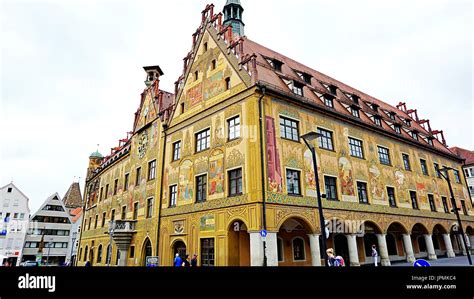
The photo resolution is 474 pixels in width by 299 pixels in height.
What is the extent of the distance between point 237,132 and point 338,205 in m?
7.72

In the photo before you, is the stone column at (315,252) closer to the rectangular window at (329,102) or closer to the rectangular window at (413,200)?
the rectangular window at (329,102)

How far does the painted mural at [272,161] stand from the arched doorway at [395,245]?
13.8 meters

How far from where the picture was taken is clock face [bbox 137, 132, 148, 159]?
26844mm

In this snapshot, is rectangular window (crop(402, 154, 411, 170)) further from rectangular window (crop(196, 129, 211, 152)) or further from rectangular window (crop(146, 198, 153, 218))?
rectangular window (crop(146, 198, 153, 218))

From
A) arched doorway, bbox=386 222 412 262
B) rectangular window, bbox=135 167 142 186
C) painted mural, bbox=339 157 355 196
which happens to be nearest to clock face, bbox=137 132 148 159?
rectangular window, bbox=135 167 142 186

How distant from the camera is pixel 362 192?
2064 cm

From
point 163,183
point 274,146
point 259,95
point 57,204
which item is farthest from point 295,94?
point 57,204

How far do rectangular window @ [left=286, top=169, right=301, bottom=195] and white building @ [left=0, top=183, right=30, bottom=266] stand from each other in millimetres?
57405

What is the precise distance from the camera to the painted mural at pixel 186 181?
19344 millimetres

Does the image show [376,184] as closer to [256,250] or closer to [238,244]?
[238,244]

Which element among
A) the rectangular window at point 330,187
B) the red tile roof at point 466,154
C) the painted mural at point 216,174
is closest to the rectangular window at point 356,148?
the rectangular window at point 330,187

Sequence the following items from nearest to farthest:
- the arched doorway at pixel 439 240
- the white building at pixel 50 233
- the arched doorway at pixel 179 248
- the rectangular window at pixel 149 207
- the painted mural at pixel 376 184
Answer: the arched doorway at pixel 179 248, the painted mural at pixel 376 184, the rectangular window at pixel 149 207, the arched doorway at pixel 439 240, the white building at pixel 50 233

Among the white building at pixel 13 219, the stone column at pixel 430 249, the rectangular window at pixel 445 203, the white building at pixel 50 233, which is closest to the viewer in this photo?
the stone column at pixel 430 249
